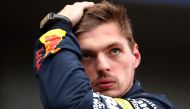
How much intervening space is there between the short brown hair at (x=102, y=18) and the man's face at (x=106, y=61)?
1cm

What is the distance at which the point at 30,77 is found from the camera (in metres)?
2.18

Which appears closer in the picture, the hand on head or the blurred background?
the hand on head

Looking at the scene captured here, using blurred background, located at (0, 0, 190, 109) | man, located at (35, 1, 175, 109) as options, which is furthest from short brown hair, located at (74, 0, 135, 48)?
blurred background, located at (0, 0, 190, 109)

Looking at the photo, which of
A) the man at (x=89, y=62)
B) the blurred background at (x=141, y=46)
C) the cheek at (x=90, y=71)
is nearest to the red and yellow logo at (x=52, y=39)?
the man at (x=89, y=62)

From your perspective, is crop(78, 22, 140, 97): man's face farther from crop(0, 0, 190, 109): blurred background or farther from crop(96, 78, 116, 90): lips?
crop(0, 0, 190, 109): blurred background

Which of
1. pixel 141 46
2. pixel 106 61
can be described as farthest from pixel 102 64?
pixel 141 46

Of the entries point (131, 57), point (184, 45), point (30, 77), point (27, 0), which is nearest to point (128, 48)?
point (131, 57)

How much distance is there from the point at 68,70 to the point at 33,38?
1.41 meters

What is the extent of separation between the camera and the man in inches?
31.3

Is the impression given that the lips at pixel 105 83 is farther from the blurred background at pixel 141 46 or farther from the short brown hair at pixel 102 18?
the blurred background at pixel 141 46

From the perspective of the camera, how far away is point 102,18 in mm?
972

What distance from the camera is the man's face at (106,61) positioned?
Answer: 91cm

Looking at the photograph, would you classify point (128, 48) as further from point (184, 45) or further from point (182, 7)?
point (184, 45)

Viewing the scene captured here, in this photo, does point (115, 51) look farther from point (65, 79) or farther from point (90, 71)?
point (65, 79)
